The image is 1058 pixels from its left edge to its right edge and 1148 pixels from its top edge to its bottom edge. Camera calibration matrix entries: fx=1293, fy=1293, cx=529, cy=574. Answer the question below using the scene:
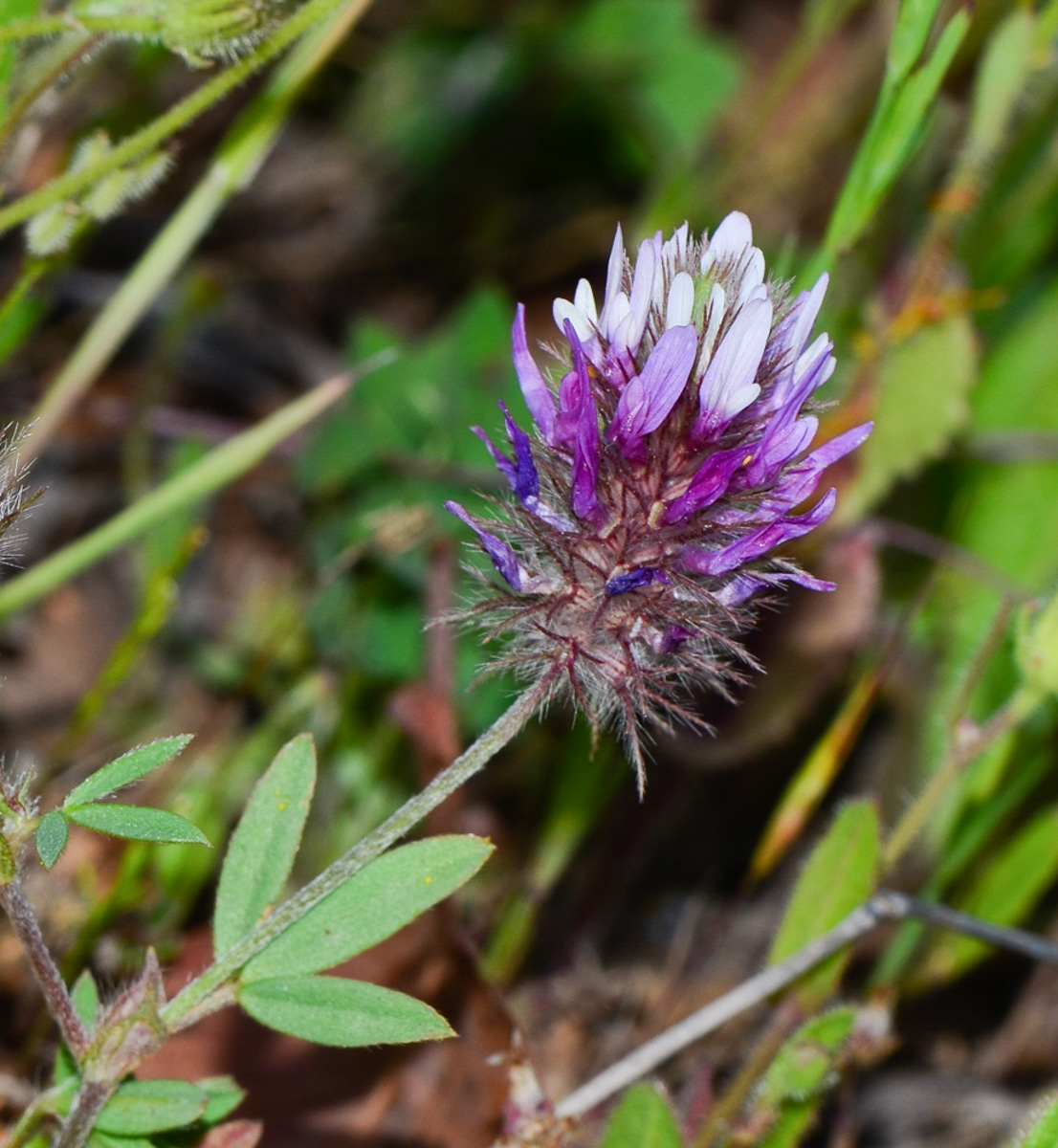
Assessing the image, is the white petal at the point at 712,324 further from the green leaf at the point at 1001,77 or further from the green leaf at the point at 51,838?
the green leaf at the point at 1001,77

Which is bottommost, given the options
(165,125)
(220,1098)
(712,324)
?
(220,1098)

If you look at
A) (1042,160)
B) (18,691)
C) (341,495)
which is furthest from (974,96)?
(18,691)

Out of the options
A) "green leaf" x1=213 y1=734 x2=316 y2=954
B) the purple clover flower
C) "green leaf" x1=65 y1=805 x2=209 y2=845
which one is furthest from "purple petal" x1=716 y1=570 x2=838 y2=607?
"green leaf" x1=65 y1=805 x2=209 y2=845

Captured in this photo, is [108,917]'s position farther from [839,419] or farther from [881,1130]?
[839,419]

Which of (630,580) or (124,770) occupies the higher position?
(124,770)

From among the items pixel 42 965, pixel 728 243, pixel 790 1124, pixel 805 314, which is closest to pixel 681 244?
pixel 728 243

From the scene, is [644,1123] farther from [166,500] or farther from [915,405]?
[915,405]

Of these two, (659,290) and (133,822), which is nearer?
(133,822)

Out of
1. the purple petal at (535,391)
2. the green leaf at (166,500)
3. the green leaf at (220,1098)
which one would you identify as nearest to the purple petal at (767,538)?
the purple petal at (535,391)
